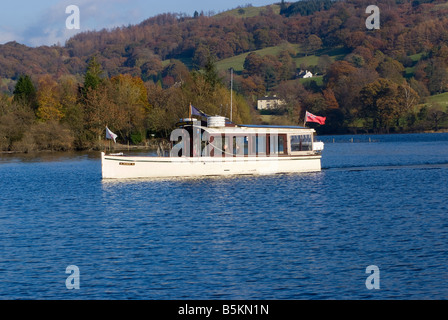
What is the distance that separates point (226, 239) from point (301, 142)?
31539mm

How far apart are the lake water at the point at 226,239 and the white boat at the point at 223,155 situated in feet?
4.57

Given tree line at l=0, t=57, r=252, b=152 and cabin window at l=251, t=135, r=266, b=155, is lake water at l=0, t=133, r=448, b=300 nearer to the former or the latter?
cabin window at l=251, t=135, r=266, b=155

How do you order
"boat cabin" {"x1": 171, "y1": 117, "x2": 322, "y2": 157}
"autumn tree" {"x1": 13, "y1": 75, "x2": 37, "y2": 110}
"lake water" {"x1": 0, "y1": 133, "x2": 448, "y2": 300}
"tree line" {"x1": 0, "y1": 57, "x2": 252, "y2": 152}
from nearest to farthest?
"lake water" {"x1": 0, "y1": 133, "x2": 448, "y2": 300} < "boat cabin" {"x1": 171, "y1": 117, "x2": 322, "y2": 157} < "tree line" {"x1": 0, "y1": 57, "x2": 252, "y2": 152} < "autumn tree" {"x1": 13, "y1": 75, "x2": 37, "y2": 110}

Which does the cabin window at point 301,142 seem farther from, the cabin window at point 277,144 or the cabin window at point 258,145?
the cabin window at point 258,145

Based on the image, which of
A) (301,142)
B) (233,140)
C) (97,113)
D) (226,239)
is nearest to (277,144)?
(301,142)

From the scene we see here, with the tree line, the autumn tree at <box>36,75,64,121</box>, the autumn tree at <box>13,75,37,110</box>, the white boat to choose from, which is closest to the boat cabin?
the white boat

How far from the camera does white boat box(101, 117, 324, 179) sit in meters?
53.5

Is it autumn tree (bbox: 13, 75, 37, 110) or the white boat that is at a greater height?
autumn tree (bbox: 13, 75, 37, 110)
